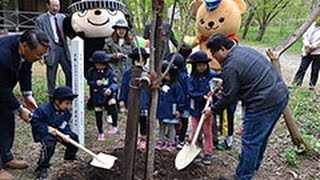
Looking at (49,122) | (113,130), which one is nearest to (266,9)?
(113,130)

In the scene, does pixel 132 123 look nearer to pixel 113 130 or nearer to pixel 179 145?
pixel 179 145

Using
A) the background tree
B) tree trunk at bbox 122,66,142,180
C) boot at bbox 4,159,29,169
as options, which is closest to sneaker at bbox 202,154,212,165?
tree trunk at bbox 122,66,142,180

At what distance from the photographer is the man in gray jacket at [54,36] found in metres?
6.31

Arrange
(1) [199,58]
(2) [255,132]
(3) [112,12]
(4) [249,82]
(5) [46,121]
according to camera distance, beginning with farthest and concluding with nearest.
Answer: (3) [112,12] → (1) [199,58] → (5) [46,121] → (2) [255,132] → (4) [249,82]

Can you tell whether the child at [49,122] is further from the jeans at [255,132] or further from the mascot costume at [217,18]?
the mascot costume at [217,18]

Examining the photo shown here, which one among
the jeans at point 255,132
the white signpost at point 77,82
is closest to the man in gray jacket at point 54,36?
the white signpost at point 77,82

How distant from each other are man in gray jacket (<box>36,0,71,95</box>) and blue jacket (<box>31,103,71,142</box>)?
2.07 m

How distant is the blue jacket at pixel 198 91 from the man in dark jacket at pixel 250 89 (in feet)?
2.39

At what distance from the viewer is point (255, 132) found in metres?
4.00

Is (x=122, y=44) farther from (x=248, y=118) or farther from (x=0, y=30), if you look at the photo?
(x=0, y=30)

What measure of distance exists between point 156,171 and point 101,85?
4.79 feet

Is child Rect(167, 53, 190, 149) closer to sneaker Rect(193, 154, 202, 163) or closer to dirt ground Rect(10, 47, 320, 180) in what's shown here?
sneaker Rect(193, 154, 202, 163)

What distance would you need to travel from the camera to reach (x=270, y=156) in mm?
5195

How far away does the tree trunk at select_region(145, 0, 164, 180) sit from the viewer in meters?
3.60
